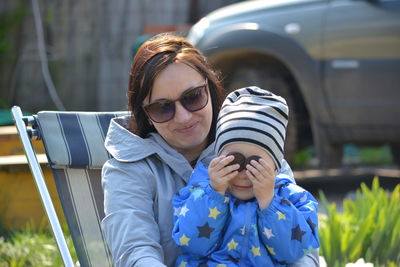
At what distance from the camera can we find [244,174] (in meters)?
2.38

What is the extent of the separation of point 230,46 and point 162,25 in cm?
319

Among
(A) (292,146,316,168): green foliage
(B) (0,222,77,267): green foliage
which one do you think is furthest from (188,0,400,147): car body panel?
(B) (0,222,77,267): green foliage

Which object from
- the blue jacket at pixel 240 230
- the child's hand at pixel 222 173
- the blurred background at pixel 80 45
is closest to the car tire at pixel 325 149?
the blurred background at pixel 80 45

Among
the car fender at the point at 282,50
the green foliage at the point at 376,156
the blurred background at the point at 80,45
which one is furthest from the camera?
the blurred background at the point at 80,45

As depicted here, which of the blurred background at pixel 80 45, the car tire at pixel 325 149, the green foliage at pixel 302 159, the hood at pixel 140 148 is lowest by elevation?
the green foliage at pixel 302 159

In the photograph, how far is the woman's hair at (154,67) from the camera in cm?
264

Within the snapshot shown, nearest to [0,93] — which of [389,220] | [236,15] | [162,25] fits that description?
[162,25]

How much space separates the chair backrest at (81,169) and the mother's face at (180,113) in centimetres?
48

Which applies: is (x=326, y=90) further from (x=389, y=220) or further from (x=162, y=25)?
(x=162, y=25)

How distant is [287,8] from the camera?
257 inches

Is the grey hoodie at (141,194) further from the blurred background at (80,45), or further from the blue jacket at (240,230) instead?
the blurred background at (80,45)

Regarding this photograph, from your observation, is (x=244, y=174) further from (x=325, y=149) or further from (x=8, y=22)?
(x=8, y=22)

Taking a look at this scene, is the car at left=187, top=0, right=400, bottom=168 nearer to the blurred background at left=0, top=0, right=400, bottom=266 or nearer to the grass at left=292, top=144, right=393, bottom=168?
the blurred background at left=0, top=0, right=400, bottom=266

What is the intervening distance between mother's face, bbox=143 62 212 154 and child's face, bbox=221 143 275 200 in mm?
261
